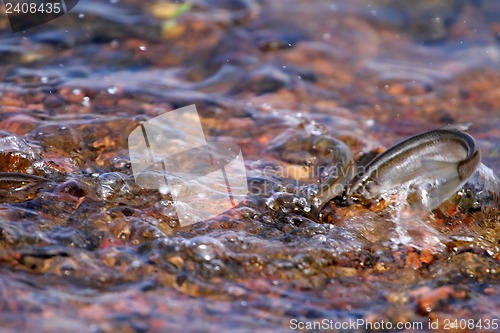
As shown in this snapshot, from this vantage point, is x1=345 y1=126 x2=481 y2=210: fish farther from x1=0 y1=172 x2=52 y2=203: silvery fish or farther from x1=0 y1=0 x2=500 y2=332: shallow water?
x1=0 y1=172 x2=52 y2=203: silvery fish

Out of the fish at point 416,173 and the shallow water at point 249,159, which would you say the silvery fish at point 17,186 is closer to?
the shallow water at point 249,159

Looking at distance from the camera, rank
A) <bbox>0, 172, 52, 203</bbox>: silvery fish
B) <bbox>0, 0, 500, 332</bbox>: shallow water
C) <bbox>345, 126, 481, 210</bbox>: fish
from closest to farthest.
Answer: <bbox>0, 0, 500, 332</bbox>: shallow water → <bbox>0, 172, 52, 203</bbox>: silvery fish → <bbox>345, 126, 481, 210</bbox>: fish

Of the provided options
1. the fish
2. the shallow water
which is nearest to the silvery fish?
the shallow water

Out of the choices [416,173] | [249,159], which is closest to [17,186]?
[249,159]

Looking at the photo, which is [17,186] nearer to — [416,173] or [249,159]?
[249,159]

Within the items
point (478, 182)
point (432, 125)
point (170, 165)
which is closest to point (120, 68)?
point (170, 165)

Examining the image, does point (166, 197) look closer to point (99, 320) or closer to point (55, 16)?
point (99, 320)

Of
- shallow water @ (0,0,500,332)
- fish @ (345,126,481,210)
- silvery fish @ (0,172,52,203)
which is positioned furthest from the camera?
fish @ (345,126,481,210)
